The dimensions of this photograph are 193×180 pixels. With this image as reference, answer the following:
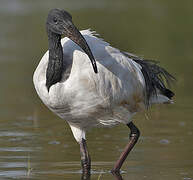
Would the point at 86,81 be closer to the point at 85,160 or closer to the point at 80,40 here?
the point at 80,40

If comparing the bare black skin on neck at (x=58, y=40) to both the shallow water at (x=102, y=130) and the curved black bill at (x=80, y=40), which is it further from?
the shallow water at (x=102, y=130)

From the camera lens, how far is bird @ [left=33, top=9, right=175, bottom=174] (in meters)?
7.50

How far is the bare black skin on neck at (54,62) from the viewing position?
749 centimetres

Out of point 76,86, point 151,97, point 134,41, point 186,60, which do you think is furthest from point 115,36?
point 76,86

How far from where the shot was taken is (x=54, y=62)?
7605mm

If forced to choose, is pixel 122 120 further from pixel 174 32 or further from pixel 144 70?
pixel 174 32

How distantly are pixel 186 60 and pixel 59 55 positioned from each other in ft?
28.9

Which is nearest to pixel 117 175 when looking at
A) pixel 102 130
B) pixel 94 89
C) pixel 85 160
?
pixel 85 160

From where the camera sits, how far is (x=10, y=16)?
2541cm

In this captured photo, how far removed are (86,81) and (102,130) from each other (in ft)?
9.53

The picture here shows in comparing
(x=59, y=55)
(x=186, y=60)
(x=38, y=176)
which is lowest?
(x=186, y=60)

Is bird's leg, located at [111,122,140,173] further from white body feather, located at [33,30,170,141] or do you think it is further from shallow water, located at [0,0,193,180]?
white body feather, located at [33,30,170,141]

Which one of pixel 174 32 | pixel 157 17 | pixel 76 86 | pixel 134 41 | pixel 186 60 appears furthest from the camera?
pixel 157 17

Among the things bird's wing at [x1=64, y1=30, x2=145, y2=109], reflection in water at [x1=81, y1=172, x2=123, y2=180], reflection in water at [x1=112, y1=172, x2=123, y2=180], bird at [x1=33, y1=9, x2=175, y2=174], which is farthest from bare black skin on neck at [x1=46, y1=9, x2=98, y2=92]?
reflection in water at [x1=112, y1=172, x2=123, y2=180]
